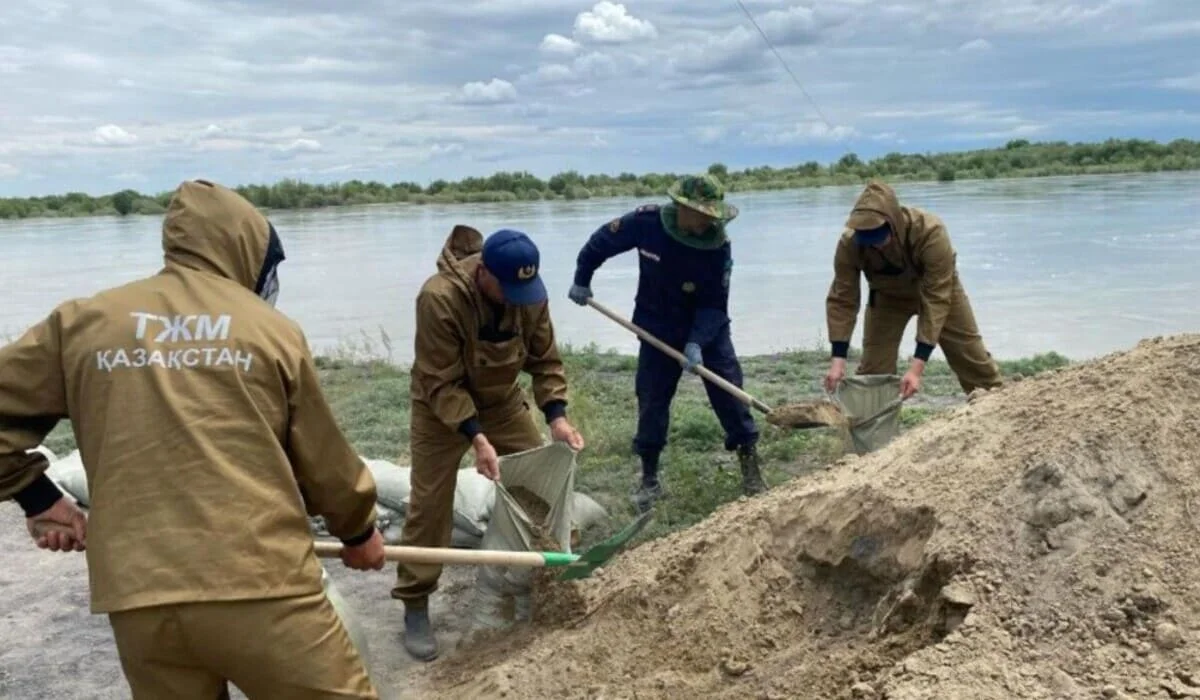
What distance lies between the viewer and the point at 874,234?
17.6 feet

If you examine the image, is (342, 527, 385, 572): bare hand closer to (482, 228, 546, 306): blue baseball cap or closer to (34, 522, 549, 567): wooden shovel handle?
(34, 522, 549, 567): wooden shovel handle

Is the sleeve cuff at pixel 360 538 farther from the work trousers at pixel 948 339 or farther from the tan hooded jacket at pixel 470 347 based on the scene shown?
the work trousers at pixel 948 339

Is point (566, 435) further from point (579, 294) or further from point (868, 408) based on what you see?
point (868, 408)

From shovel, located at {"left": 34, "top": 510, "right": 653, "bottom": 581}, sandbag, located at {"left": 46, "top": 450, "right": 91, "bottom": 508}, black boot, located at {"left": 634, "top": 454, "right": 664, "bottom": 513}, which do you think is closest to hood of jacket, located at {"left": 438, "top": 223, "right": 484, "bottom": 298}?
shovel, located at {"left": 34, "top": 510, "right": 653, "bottom": 581}

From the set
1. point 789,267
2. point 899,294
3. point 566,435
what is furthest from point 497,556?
point 789,267

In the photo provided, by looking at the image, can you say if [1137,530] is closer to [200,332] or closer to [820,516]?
[820,516]

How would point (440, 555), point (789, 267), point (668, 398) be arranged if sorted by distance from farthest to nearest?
1. point (789, 267)
2. point (668, 398)
3. point (440, 555)

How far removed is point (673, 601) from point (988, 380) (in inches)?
118

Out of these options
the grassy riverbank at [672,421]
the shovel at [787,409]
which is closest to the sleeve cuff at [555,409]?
the grassy riverbank at [672,421]

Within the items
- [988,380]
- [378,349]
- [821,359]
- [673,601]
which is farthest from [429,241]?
[673,601]

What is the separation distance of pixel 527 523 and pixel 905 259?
269 cm

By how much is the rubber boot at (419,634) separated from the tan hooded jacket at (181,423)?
6.23 ft

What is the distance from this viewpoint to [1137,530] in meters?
2.71

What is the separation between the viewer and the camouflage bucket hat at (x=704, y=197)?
529 cm
